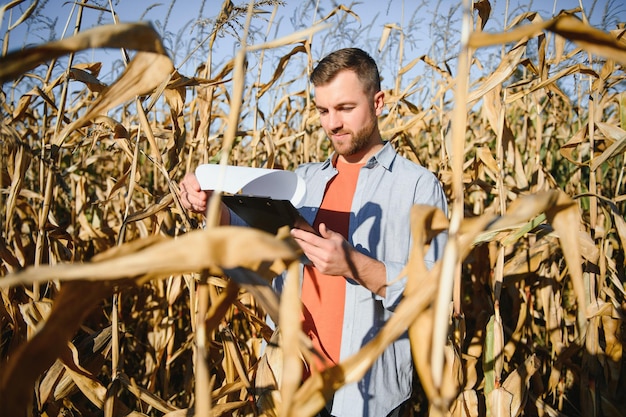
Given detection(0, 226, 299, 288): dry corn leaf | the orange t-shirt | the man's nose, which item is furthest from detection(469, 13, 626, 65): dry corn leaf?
the man's nose

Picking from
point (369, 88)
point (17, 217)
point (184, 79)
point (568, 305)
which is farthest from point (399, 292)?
point (17, 217)

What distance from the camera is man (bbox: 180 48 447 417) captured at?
126 centimetres

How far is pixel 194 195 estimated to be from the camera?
3.54 feet

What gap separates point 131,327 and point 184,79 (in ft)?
4.73

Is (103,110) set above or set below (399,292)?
above

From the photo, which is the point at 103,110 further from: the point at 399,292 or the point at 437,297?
the point at 399,292

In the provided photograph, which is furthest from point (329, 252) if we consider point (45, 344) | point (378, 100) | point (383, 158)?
point (378, 100)

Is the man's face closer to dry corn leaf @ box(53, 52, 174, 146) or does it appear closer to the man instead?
the man

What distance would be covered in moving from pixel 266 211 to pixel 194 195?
262mm

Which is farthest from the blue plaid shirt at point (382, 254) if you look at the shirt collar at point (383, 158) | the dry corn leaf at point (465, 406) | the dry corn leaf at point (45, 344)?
the dry corn leaf at point (45, 344)

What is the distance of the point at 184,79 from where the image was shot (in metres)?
1.24

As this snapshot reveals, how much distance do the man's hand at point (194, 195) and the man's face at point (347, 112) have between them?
60cm

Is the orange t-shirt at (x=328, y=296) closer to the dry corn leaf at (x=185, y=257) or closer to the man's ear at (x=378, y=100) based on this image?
the man's ear at (x=378, y=100)

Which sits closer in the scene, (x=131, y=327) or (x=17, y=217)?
(x=131, y=327)
